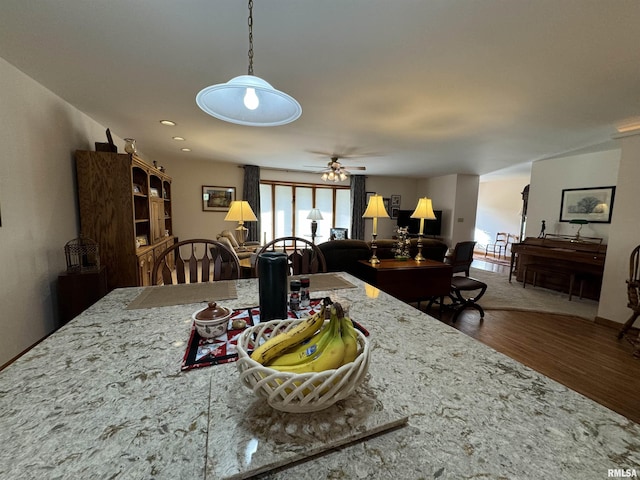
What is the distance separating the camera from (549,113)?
8.68 feet

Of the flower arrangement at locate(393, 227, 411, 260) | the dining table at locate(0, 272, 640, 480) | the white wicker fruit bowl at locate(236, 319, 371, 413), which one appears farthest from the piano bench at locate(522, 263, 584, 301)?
the white wicker fruit bowl at locate(236, 319, 371, 413)

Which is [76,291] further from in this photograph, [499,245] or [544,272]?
[499,245]

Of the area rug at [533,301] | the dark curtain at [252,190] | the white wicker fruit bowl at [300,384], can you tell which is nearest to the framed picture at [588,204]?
the area rug at [533,301]

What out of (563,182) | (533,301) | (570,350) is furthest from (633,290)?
(563,182)

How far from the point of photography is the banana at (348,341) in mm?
570

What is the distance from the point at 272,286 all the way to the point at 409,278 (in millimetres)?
2145

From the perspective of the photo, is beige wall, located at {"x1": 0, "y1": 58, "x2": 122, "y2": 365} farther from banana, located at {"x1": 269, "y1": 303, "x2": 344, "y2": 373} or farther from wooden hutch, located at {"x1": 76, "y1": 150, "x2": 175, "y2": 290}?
banana, located at {"x1": 269, "y1": 303, "x2": 344, "y2": 373}

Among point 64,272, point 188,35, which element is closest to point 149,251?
point 64,272

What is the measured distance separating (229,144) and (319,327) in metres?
4.07

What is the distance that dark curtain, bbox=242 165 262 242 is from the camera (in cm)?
582

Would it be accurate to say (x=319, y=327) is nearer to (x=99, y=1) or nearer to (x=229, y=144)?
(x=99, y=1)

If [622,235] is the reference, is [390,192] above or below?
above

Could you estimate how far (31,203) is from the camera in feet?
6.86

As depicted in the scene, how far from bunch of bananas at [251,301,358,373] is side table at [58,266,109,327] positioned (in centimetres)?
252
